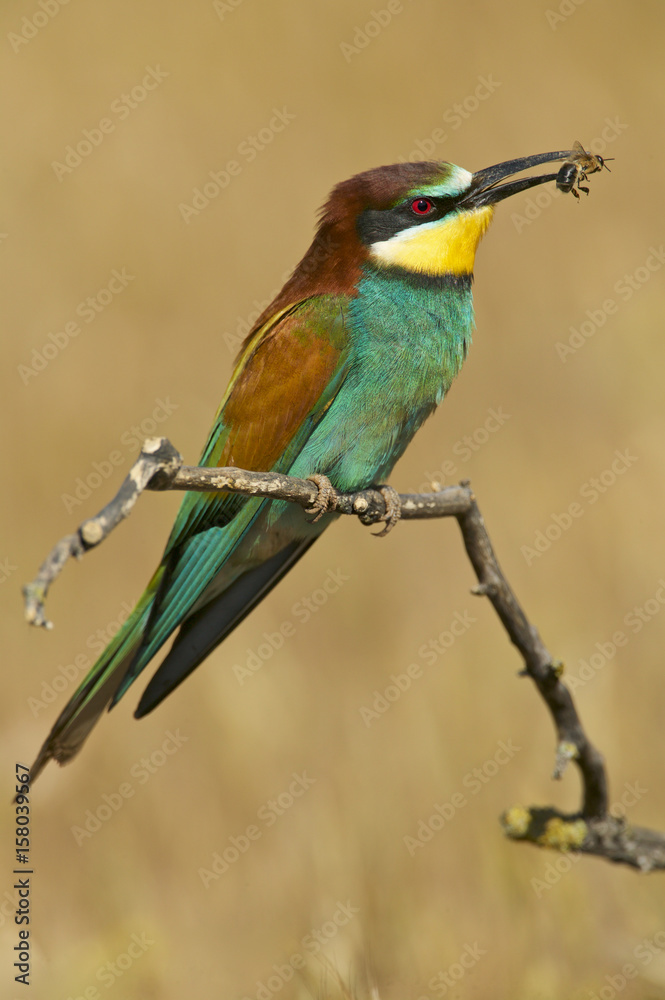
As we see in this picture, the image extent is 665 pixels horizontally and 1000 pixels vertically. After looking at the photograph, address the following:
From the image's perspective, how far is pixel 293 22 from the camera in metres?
4.80

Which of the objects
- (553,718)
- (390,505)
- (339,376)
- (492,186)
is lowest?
(553,718)

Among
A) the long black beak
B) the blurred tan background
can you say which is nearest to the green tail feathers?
the blurred tan background

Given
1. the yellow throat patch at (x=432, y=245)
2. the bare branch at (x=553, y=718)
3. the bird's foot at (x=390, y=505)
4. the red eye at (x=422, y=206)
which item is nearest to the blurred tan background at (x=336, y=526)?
the bare branch at (x=553, y=718)

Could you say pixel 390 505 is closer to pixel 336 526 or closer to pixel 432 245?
pixel 432 245

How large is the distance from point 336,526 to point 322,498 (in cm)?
150

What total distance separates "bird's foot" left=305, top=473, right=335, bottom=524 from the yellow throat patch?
53 cm

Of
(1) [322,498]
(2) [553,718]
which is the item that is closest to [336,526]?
(1) [322,498]

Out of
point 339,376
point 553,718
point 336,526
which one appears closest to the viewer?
point 553,718

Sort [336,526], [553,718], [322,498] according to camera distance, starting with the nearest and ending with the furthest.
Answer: [553,718] → [322,498] → [336,526]

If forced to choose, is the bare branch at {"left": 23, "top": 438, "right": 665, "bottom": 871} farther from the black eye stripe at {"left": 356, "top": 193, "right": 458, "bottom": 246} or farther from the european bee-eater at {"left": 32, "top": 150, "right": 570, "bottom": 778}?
the black eye stripe at {"left": 356, "top": 193, "right": 458, "bottom": 246}

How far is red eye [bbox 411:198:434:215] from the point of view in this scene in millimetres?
2260

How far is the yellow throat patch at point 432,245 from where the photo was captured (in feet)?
7.38

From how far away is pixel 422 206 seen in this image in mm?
2262

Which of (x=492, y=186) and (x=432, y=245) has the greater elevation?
(x=492, y=186)
